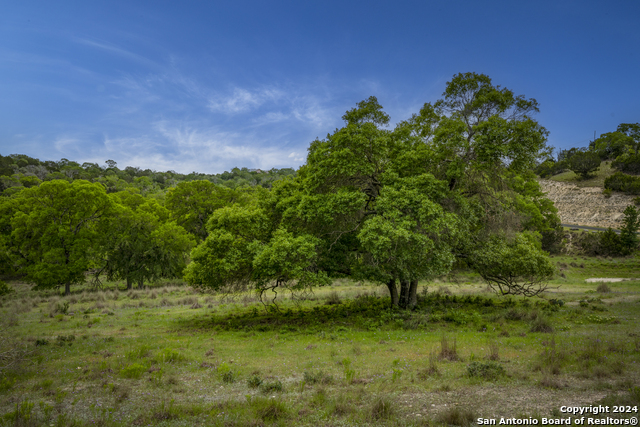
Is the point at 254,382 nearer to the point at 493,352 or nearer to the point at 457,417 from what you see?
the point at 457,417

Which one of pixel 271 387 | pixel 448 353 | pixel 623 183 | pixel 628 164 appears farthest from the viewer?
pixel 628 164

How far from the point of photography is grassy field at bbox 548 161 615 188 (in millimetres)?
72438

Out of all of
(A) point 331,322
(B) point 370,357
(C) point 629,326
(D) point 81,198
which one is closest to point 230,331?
(A) point 331,322

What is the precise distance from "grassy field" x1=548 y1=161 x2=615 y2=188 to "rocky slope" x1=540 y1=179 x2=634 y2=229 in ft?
5.03

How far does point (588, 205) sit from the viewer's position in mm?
67250

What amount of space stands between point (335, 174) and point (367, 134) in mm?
2464

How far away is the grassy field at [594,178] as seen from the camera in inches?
2852

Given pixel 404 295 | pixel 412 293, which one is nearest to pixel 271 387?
pixel 412 293

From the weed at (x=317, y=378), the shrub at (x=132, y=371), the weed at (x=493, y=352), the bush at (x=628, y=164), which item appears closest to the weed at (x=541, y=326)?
the weed at (x=493, y=352)

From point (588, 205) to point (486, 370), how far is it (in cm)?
7733

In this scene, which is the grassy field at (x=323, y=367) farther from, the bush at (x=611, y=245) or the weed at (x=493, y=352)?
the bush at (x=611, y=245)

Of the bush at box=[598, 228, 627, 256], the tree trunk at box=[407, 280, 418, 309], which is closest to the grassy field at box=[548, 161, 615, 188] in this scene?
the bush at box=[598, 228, 627, 256]

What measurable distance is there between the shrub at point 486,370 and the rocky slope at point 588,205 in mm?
66048

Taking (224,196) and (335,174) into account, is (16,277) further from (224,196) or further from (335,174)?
(335,174)
